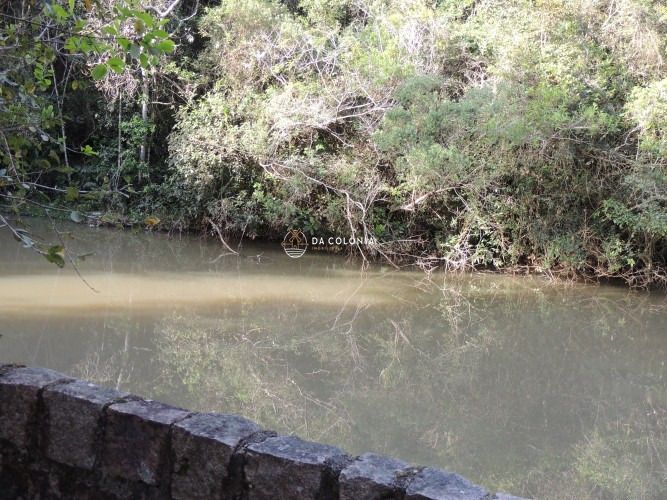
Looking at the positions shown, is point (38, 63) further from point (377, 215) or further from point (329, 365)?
point (377, 215)

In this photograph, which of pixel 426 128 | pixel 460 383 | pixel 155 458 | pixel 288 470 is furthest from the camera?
pixel 426 128

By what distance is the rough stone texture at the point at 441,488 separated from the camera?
2004 mm

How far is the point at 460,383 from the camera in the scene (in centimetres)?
632

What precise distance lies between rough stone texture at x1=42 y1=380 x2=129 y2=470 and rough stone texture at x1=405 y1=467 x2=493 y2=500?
1121 mm

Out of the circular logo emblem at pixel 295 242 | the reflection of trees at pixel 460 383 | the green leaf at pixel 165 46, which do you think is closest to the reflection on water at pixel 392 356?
the reflection of trees at pixel 460 383

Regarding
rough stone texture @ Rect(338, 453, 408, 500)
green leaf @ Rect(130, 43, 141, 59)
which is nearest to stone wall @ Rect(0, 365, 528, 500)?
rough stone texture @ Rect(338, 453, 408, 500)

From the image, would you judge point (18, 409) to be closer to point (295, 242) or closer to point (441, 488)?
point (441, 488)

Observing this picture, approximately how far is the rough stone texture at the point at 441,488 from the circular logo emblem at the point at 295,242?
1034cm

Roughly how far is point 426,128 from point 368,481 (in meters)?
9.03

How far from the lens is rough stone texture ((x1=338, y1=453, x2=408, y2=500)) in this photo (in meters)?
2.07

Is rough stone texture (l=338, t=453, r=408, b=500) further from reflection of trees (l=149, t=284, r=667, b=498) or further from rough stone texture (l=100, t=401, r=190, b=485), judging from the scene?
reflection of trees (l=149, t=284, r=667, b=498)

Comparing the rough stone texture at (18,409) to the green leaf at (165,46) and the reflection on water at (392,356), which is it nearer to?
the green leaf at (165,46)

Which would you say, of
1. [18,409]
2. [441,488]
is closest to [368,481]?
[441,488]

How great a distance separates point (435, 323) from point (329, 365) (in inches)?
82.7
